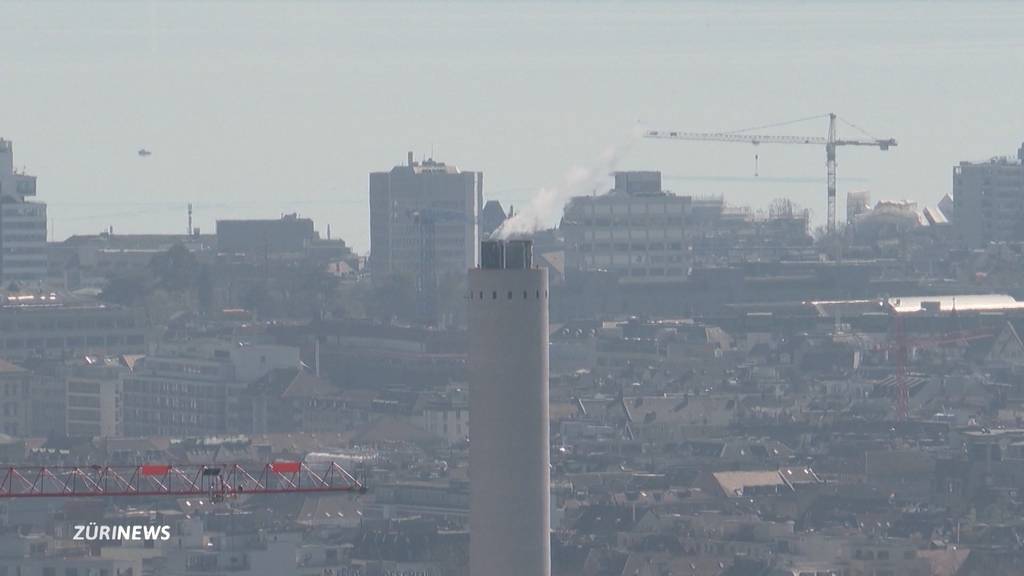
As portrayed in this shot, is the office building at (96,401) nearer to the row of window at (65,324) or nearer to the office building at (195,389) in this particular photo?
the office building at (195,389)

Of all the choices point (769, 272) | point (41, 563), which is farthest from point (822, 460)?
point (769, 272)

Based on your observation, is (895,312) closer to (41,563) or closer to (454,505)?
(454,505)

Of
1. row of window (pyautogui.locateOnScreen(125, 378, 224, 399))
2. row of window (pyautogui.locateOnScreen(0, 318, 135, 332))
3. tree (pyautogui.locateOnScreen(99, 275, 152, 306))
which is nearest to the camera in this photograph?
row of window (pyautogui.locateOnScreen(125, 378, 224, 399))

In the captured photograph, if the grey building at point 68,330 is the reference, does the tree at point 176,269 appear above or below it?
above

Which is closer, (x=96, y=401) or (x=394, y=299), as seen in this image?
(x=96, y=401)

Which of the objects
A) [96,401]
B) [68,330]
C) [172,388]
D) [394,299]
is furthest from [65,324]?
[96,401]

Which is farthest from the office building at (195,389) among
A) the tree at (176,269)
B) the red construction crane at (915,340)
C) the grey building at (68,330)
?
the tree at (176,269)

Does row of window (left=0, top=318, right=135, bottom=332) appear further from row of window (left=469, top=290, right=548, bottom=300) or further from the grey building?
row of window (left=469, top=290, right=548, bottom=300)

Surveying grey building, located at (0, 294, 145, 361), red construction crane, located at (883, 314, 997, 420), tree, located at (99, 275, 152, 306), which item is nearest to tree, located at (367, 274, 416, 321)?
tree, located at (99, 275, 152, 306)

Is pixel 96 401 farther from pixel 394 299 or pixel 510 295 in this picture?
pixel 510 295
